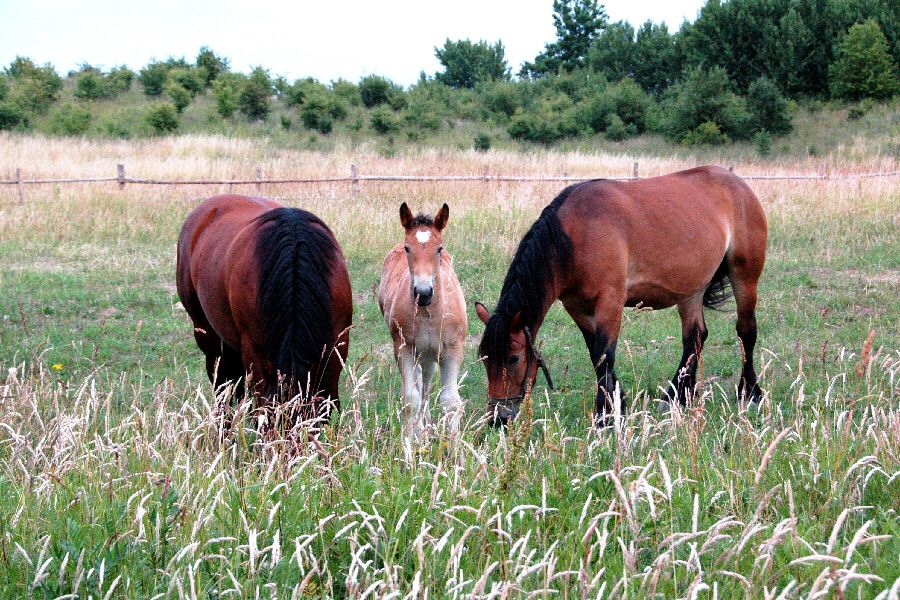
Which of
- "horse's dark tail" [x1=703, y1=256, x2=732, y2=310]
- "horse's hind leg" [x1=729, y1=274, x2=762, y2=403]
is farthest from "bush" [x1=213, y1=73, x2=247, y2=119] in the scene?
"horse's hind leg" [x1=729, y1=274, x2=762, y2=403]

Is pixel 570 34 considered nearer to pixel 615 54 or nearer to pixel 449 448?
pixel 615 54

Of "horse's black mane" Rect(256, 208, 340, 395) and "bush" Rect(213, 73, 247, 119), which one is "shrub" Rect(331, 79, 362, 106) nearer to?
"bush" Rect(213, 73, 247, 119)

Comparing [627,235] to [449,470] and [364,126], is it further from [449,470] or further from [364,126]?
[364,126]

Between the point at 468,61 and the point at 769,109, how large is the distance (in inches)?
949

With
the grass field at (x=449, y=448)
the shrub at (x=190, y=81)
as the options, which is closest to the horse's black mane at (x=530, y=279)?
the grass field at (x=449, y=448)

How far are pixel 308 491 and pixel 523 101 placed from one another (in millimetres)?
39294

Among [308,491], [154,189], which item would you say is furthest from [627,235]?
[154,189]

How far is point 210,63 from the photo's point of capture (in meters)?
43.3

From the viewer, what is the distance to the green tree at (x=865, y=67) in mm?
35812

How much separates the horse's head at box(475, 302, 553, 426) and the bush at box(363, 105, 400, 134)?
28759 mm

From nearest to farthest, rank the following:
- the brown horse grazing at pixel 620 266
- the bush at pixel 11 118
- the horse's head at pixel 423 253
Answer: the horse's head at pixel 423 253 → the brown horse grazing at pixel 620 266 → the bush at pixel 11 118

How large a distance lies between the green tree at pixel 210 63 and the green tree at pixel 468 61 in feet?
50.3

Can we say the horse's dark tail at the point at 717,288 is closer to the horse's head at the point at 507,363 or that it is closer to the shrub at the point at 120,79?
the horse's head at the point at 507,363

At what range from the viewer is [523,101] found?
40.8 m
